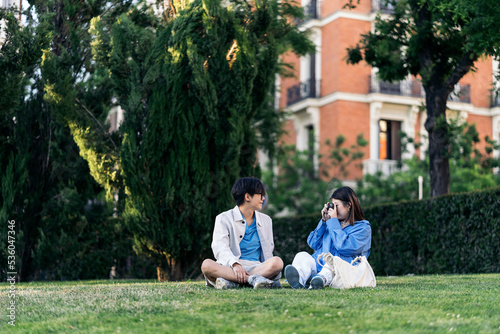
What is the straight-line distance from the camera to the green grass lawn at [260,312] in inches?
179

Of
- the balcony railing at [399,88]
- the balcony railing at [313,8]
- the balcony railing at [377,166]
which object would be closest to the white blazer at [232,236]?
the balcony railing at [377,166]

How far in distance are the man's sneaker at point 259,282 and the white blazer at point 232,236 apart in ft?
0.92

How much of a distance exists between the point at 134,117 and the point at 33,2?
4.01 metres

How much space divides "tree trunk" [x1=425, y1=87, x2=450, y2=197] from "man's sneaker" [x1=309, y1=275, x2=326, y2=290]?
8247mm

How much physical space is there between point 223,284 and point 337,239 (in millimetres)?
1337

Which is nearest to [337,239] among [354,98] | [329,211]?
[329,211]

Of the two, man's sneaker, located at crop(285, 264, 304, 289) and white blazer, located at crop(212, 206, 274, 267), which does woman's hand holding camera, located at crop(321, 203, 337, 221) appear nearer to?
white blazer, located at crop(212, 206, 274, 267)

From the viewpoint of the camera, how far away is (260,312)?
5.04 metres

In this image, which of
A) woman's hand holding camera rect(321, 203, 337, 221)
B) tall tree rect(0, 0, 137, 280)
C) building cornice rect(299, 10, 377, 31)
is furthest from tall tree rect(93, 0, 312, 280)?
building cornice rect(299, 10, 377, 31)

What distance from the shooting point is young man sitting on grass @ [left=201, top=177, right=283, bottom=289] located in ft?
23.7

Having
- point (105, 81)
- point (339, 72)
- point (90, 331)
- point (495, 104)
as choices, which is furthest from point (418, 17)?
point (495, 104)

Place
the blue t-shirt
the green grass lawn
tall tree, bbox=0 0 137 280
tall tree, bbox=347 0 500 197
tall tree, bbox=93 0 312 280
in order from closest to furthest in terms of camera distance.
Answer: the green grass lawn → the blue t-shirt → tall tree, bbox=93 0 312 280 → tall tree, bbox=0 0 137 280 → tall tree, bbox=347 0 500 197

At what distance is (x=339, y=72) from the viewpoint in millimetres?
29484

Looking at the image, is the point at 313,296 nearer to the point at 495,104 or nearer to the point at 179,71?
the point at 179,71
